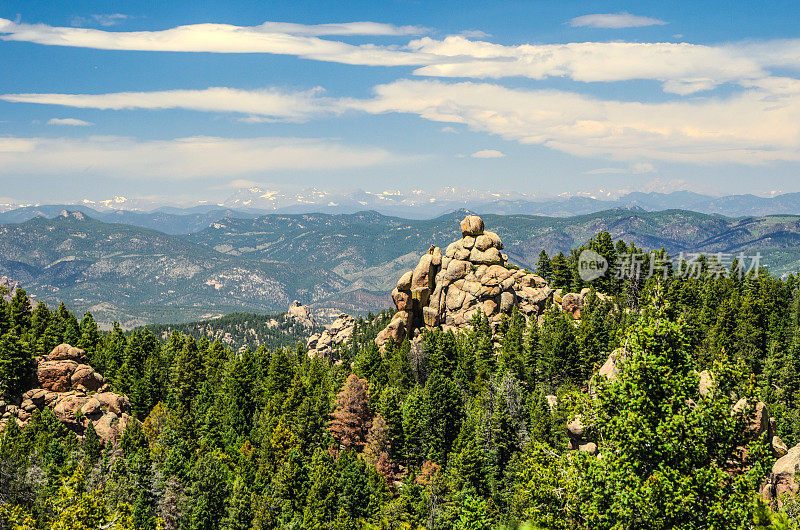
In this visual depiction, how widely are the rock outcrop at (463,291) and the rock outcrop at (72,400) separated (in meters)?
64.2

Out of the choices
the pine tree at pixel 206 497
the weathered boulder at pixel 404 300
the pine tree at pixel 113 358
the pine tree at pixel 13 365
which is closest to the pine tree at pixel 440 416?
the pine tree at pixel 206 497

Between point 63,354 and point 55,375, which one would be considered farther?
point 63,354

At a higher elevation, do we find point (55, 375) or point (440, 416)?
point (55, 375)

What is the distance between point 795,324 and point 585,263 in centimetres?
4714

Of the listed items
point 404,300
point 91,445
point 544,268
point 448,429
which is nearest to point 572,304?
point 544,268

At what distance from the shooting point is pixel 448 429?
85312mm

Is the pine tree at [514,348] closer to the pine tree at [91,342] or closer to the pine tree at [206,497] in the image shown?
the pine tree at [206,497]

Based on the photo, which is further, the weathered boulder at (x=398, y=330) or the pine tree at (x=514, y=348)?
the weathered boulder at (x=398, y=330)

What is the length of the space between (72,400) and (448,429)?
60522 millimetres

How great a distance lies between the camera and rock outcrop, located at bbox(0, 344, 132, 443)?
84.8m

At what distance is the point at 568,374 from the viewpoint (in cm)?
9888

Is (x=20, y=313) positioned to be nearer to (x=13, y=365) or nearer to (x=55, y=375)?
(x=55, y=375)

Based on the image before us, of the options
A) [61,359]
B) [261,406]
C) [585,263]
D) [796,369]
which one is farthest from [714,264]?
[61,359]

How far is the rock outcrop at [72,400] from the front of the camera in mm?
84812
